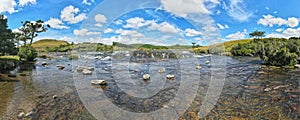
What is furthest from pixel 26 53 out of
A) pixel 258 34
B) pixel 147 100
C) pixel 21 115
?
pixel 258 34

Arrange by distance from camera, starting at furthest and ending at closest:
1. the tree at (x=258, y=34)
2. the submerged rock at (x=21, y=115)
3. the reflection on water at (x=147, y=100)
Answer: the tree at (x=258, y=34)
the reflection on water at (x=147, y=100)
the submerged rock at (x=21, y=115)

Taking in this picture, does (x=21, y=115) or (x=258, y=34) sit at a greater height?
(x=258, y=34)

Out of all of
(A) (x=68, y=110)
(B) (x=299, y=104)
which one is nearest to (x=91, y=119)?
(A) (x=68, y=110)

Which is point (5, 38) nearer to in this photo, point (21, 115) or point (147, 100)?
point (21, 115)

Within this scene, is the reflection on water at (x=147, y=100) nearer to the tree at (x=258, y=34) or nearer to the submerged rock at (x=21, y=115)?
the submerged rock at (x=21, y=115)

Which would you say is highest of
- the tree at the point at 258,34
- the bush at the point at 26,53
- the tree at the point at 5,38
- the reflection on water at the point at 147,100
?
the tree at the point at 258,34

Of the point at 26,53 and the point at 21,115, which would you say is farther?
the point at 26,53

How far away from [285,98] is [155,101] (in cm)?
835

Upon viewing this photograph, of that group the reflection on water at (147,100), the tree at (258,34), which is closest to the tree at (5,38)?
the reflection on water at (147,100)

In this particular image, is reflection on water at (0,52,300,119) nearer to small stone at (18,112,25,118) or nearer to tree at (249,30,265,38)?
small stone at (18,112,25,118)

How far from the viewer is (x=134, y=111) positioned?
35.5 ft

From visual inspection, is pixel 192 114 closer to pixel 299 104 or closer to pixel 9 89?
pixel 299 104

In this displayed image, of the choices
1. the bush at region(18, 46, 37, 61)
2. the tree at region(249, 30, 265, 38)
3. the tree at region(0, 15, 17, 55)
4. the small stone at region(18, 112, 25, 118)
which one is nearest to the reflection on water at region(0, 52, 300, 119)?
the small stone at region(18, 112, 25, 118)

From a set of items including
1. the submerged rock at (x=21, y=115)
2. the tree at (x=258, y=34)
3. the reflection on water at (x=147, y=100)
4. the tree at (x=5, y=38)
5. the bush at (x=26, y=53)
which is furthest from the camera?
the tree at (x=258, y=34)
